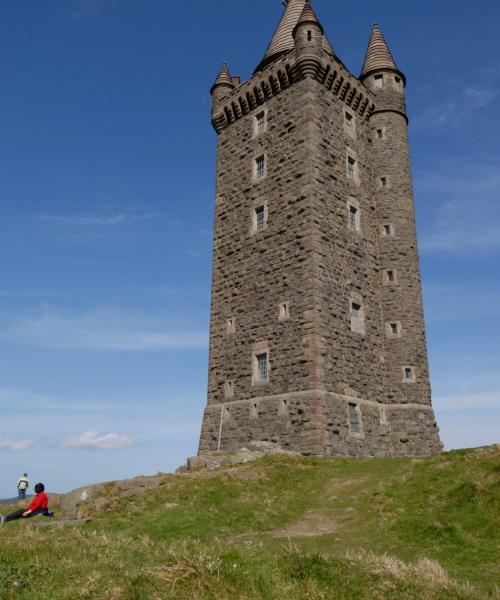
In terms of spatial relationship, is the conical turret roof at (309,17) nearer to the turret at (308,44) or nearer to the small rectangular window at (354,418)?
the turret at (308,44)

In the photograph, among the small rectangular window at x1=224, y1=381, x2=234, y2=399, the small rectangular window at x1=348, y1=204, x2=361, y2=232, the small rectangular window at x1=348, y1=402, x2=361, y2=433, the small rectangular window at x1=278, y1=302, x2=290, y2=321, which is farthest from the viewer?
the small rectangular window at x1=348, y1=204, x2=361, y2=232

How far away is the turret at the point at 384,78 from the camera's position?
3050cm

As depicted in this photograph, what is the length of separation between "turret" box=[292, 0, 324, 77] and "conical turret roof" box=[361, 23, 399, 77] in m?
5.62

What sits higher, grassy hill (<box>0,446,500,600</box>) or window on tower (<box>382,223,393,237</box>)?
window on tower (<box>382,223,393,237</box>)

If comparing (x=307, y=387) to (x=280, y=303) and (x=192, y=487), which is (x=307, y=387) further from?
(x=192, y=487)

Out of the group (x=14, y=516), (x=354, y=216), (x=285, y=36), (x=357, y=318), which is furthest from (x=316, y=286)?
(x=285, y=36)

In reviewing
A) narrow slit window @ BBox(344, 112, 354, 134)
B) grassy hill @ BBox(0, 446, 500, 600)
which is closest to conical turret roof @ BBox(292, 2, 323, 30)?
narrow slit window @ BBox(344, 112, 354, 134)

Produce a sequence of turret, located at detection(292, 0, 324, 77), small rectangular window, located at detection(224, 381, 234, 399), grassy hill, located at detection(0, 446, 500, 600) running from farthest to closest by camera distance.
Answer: turret, located at detection(292, 0, 324, 77) < small rectangular window, located at detection(224, 381, 234, 399) < grassy hill, located at detection(0, 446, 500, 600)

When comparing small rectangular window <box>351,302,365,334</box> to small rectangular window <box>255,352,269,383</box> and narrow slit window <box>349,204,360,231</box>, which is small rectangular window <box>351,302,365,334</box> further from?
small rectangular window <box>255,352,269,383</box>

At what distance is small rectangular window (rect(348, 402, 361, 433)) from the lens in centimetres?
2241

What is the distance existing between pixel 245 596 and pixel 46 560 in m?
3.14

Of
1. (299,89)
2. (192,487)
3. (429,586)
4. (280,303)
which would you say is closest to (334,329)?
(280,303)

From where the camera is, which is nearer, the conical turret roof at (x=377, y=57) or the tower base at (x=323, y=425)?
the tower base at (x=323, y=425)

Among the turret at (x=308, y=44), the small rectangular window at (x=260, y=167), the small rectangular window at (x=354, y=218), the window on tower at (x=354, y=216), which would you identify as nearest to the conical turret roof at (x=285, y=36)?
the turret at (x=308, y=44)
